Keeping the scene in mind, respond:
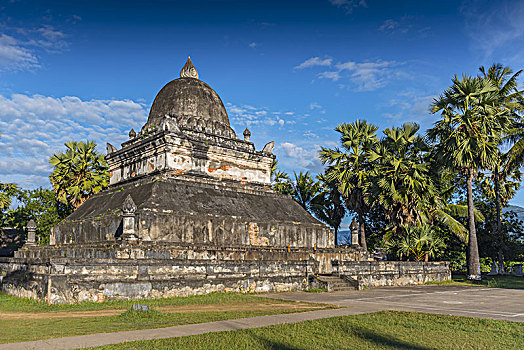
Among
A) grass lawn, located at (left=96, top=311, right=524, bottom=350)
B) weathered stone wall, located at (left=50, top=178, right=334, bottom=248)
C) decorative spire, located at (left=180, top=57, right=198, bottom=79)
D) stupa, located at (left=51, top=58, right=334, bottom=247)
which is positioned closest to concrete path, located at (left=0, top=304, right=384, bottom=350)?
grass lawn, located at (left=96, top=311, right=524, bottom=350)

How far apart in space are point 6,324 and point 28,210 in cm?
2846

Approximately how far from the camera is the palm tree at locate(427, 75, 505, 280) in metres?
25.4

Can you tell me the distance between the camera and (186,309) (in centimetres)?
1181

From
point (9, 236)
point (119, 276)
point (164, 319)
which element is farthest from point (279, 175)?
point (164, 319)

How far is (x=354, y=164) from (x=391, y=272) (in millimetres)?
11116

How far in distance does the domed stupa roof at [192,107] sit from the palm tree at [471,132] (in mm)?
13664

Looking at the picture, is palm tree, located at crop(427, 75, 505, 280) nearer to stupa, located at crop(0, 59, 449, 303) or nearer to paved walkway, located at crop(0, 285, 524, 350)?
stupa, located at crop(0, 59, 449, 303)

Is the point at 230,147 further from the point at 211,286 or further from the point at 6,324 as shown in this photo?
the point at 6,324

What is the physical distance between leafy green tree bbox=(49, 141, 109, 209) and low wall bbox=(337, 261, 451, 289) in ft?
63.2

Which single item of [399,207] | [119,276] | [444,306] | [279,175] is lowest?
[444,306]

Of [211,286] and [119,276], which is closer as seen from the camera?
[119,276]

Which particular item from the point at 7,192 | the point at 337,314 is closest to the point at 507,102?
the point at 337,314

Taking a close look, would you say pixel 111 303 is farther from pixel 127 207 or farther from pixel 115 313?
pixel 127 207

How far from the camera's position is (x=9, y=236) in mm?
37156
